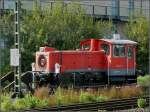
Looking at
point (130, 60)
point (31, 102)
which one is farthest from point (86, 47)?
point (31, 102)

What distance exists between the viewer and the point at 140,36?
3322 centimetres

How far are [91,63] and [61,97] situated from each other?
23.0 feet

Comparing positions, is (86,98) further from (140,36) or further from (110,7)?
(110,7)

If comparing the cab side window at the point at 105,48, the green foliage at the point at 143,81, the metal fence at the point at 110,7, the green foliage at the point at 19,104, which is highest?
the metal fence at the point at 110,7

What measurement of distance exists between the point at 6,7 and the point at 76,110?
1781 cm

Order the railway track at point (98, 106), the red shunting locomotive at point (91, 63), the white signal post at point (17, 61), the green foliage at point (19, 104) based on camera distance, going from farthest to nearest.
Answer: the red shunting locomotive at point (91, 63) < the white signal post at point (17, 61) < the green foliage at point (19, 104) < the railway track at point (98, 106)

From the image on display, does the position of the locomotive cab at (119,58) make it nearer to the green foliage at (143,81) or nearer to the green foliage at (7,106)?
the green foliage at (143,81)

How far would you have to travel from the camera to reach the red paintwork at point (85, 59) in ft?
82.5

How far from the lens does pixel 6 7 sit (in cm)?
3294

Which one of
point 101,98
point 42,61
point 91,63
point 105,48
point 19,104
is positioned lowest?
point 101,98

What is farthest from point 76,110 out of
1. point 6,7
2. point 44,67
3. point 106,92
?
point 6,7

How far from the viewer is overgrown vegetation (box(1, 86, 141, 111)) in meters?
17.8

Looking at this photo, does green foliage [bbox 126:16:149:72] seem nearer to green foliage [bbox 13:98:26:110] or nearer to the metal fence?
the metal fence

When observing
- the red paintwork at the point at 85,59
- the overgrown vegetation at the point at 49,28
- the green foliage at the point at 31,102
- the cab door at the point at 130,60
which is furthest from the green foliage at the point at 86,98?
the overgrown vegetation at the point at 49,28
